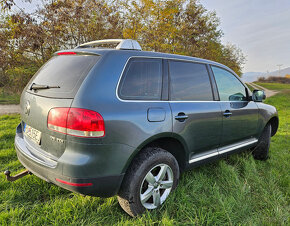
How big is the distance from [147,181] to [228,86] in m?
1.98

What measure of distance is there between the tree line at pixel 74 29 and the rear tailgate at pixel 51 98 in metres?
5.27

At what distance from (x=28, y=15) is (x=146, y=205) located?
681 cm

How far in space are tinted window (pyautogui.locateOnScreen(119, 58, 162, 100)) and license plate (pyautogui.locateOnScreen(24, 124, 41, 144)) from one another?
0.91 metres

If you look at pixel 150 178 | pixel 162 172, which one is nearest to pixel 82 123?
pixel 150 178

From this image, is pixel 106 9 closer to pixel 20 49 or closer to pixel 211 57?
pixel 20 49

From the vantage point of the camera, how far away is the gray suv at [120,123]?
170 cm

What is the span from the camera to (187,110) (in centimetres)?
236

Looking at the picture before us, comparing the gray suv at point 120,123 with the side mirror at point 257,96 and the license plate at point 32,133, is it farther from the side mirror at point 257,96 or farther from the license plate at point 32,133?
the side mirror at point 257,96

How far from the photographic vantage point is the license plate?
2010 millimetres

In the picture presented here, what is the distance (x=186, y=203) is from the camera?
7.45ft

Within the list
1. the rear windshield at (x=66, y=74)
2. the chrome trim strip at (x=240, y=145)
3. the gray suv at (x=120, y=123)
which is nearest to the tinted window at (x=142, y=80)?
the gray suv at (x=120, y=123)

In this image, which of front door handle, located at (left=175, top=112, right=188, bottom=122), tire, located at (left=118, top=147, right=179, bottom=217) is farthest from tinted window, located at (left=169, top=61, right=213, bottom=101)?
tire, located at (left=118, top=147, right=179, bottom=217)

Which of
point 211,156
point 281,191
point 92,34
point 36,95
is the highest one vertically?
point 92,34

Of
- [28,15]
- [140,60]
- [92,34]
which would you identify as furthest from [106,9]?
[140,60]
